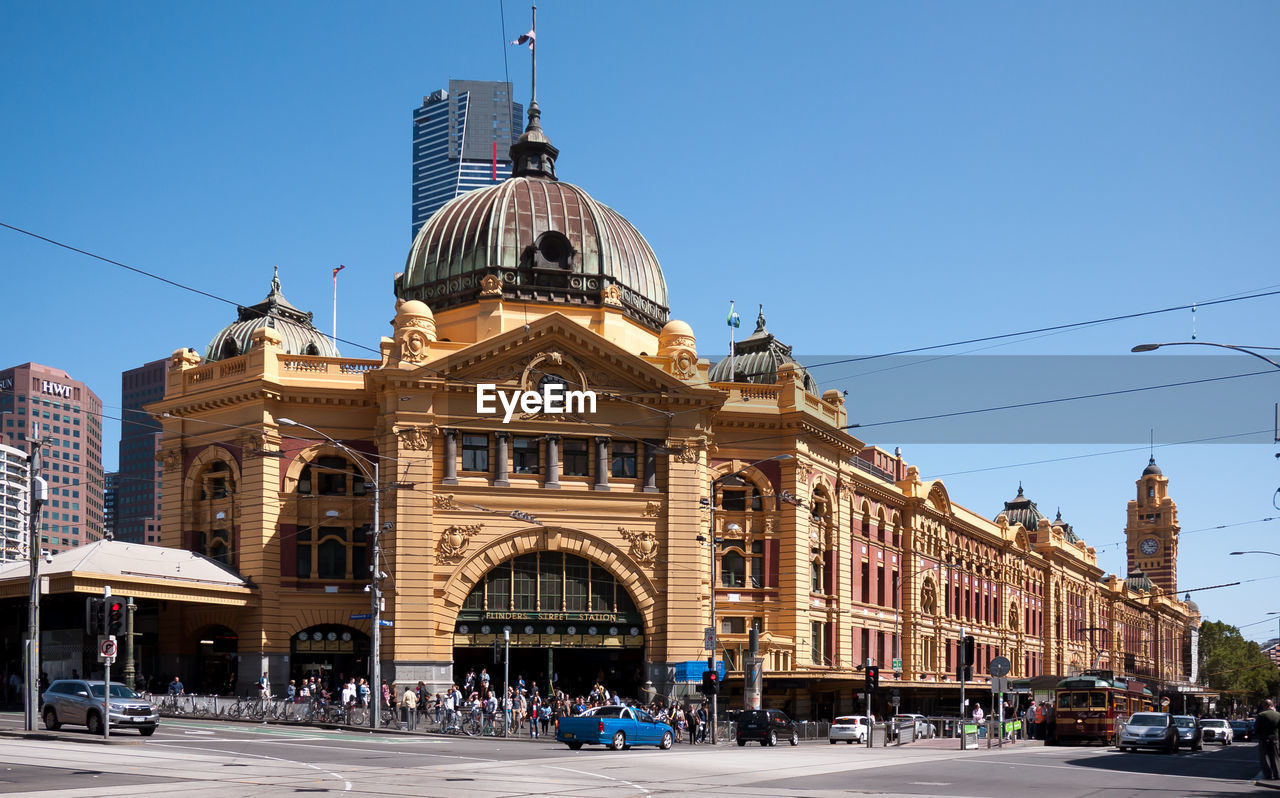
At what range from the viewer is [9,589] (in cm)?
5475

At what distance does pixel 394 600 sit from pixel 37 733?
22.3 metres

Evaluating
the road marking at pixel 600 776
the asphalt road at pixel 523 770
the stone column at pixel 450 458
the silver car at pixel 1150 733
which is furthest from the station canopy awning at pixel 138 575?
the silver car at pixel 1150 733

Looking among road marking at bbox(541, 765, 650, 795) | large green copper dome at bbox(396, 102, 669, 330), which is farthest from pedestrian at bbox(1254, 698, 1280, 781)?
large green copper dome at bbox(396, 102, 669, 330)

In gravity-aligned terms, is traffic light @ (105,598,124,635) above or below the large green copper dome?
below

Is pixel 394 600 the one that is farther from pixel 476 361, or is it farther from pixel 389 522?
pixel 476 361

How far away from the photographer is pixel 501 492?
6016cm

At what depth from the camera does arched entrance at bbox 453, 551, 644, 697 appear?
59.7m

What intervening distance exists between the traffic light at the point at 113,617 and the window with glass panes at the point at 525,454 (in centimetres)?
2431

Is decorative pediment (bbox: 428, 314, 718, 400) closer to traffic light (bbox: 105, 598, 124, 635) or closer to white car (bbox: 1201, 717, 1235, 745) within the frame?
traffic light (bbox: 105, 598, 124, 635)

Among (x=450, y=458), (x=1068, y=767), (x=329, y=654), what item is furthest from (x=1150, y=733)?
(x=329, y=654)

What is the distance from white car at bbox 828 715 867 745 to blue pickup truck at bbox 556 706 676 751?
50.1ft

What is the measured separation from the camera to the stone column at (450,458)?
59.5m

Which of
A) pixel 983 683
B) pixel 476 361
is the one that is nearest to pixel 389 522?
pixel 476 361

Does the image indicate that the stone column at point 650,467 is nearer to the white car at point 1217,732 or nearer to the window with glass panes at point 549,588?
the window with glass panes at point 549,588
